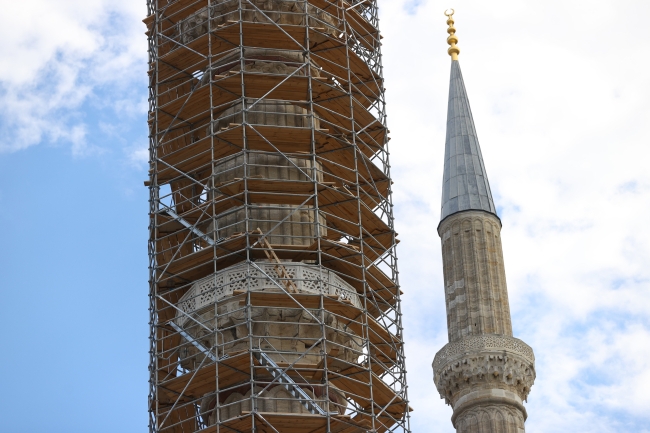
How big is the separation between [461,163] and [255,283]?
62.9ft

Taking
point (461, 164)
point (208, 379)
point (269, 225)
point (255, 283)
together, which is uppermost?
point (461, 164)

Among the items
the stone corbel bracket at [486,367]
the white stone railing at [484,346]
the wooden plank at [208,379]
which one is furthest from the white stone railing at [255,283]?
the white stone railing at [484,346]

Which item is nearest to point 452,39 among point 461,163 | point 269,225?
point 461,163

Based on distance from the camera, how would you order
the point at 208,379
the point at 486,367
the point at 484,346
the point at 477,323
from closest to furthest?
the point at 208,379 < the point at 486,367 < the point at 484,346 < the point at 477,323

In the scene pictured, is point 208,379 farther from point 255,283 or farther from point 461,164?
→ point 461,164

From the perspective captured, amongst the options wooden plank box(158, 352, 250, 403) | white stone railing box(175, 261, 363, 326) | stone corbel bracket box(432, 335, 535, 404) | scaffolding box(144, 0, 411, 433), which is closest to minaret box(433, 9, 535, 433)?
stone corbel bracket box(432, 335, 535, 404)

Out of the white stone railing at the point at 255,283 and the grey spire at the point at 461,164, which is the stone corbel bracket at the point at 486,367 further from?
the white stone railing at the point at 255,283

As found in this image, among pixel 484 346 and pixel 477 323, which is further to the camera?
pixel 477 323

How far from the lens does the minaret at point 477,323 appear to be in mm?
51656

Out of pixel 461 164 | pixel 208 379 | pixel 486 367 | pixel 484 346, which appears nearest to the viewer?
pixel 208 379

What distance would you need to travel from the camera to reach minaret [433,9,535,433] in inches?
2034

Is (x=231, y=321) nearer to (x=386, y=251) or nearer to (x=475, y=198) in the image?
(x=386, y=251)

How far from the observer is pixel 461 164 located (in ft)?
190

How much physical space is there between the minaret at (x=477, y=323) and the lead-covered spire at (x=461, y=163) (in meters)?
0.04
